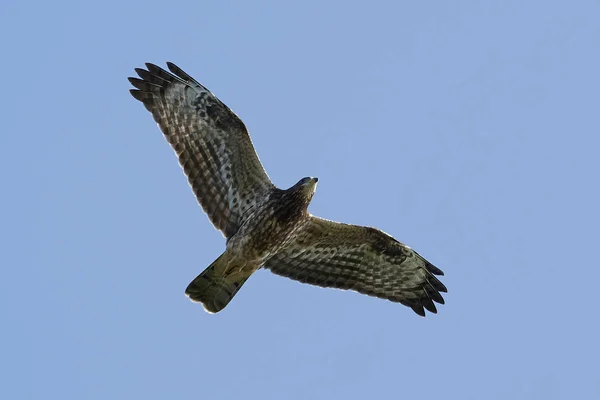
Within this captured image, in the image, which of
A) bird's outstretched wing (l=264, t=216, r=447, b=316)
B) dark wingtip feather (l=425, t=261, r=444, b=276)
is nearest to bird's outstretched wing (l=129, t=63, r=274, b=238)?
bird's outstretched wing (l=264, t=216, r=447, b=316)

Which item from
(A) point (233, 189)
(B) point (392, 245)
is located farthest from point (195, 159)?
(B) point (392, 245)

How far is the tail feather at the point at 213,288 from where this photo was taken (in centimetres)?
1514

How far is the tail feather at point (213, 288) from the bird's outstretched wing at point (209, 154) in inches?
26.1

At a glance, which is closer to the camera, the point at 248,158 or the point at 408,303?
the point at 248,158

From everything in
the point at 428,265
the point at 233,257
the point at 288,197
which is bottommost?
the point at 233,257

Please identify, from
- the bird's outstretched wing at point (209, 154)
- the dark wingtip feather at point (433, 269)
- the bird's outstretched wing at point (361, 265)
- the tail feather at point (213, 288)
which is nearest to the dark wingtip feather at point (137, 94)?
the bird's outstretched wing at point (209, 154)

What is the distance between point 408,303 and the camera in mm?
16594

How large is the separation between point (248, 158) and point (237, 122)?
53 centimetres

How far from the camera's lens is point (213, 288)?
49.9ft

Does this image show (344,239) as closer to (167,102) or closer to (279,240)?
(279,240)

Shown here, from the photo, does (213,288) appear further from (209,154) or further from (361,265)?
(361,265)

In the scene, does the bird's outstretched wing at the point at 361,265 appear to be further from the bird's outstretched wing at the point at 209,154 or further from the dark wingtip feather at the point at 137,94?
the dark wingtip feather at the point at 137,94

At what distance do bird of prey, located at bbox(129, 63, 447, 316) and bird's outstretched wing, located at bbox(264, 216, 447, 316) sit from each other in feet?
0.05

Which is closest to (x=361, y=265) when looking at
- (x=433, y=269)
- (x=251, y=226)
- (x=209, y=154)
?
(x=433, y=269)
